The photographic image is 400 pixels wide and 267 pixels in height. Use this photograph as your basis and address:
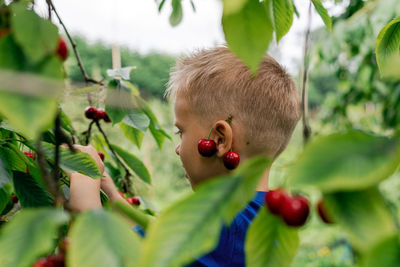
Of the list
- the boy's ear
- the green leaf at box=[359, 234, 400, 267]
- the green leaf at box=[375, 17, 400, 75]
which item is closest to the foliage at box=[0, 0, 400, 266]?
the green leaf at box=[359, 234, 400, 267]

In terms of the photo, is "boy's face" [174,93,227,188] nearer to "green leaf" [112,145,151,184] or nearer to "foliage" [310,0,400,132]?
"green leaf" [112,145,151,184]

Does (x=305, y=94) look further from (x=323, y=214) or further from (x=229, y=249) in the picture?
(x=229, y=249)

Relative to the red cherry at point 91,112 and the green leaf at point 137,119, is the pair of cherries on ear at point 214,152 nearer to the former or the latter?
the green leaf at point 137,119

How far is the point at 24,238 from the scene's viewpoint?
0.29 m

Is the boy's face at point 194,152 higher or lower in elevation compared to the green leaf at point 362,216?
lower

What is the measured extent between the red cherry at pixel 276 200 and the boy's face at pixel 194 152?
76 centimetres

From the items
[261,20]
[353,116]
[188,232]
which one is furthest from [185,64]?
[353,116]

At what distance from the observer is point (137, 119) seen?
37.8 inches

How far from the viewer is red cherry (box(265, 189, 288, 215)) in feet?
1.09

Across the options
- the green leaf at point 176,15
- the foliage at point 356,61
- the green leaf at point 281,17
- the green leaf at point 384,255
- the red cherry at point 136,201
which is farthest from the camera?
the foliage at point 356,61

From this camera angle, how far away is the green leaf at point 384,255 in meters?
0.25

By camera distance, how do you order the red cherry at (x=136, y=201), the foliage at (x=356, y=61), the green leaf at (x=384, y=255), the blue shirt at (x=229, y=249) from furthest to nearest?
the foliage at (x=356, y=61) < the red cherry at (x=136, y=201) < the blue shirt at (x=229, y=249) < the green leaf at (x=384, y=255)

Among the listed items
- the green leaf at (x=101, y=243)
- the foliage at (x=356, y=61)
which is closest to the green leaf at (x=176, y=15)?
the green leaf at (x=101, y=243)

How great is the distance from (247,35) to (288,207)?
0.48 feet
